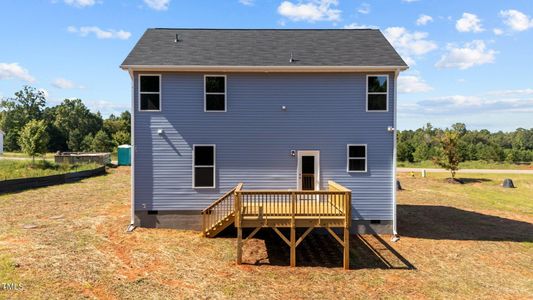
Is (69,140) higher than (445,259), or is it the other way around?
(69,140)

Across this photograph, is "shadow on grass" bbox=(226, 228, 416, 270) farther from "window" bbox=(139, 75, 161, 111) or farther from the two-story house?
"window" bbox=(139, 75, 161, 111)

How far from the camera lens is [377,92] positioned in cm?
1230

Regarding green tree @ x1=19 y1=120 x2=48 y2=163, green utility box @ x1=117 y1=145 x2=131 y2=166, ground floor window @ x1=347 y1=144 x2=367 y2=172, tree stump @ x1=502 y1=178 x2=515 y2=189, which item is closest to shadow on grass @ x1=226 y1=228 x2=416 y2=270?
ground floor window @ x1=347 y1=144 x2=367 y2=172

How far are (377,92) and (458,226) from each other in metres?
7.38

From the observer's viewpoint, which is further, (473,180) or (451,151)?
(473,180)

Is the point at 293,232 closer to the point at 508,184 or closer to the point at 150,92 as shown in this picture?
the point at 150,92

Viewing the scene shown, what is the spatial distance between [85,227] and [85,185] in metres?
12.3

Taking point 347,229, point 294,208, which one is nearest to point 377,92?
point 347,229

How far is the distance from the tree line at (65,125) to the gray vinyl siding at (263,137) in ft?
128

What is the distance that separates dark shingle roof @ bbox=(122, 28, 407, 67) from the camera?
12.3 meters

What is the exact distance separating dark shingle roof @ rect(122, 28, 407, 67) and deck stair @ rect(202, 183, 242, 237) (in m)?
5.28

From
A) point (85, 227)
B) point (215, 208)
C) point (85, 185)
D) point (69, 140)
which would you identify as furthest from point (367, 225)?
point (69, 140)

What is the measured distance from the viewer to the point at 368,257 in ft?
33.5

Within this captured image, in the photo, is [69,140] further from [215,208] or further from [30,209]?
[215,208]
